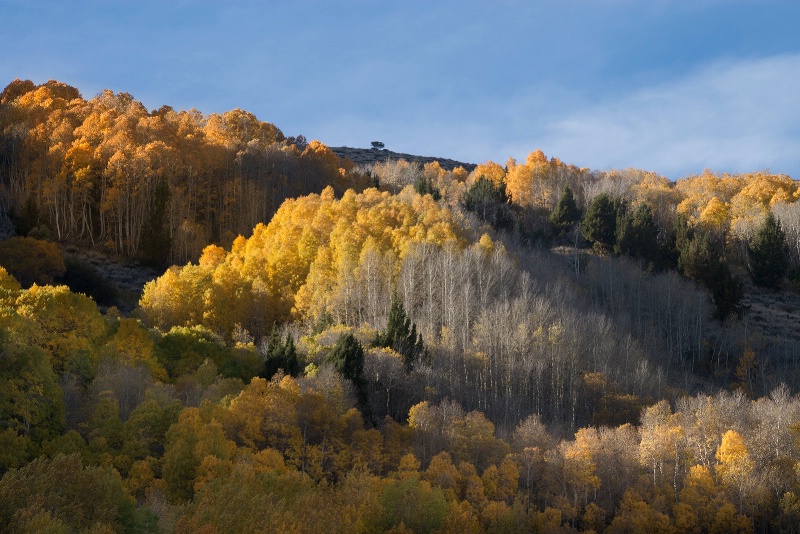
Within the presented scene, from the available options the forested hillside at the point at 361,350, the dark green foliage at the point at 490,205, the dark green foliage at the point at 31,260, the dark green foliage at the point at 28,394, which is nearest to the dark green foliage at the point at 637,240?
the forested hillside at the point at 361,350

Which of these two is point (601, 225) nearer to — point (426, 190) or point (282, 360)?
point (426, 190)

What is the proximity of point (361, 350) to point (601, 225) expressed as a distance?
5207 centimetres

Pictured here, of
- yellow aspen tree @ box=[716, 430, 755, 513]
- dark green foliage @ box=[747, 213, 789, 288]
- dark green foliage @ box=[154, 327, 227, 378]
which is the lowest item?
yellow aspen tree @ box=[716, 430, 755, 513]

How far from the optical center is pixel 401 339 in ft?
211

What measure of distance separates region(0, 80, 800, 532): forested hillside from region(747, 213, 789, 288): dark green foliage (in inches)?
10.5

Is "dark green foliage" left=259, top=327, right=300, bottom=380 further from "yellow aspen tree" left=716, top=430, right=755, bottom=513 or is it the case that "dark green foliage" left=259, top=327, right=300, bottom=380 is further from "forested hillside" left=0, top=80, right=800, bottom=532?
"yellow aspen tree" left=716, top=430, right=755, bottom=513

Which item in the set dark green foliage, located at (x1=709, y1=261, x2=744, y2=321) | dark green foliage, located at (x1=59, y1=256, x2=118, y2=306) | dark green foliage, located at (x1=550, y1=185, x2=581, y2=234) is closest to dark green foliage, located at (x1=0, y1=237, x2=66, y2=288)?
dark green foliage, located at (x1=59, y1=256, x2=118, y2=306)

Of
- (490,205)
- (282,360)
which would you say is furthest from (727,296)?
(282,360)

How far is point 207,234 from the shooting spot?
99812 millimetres

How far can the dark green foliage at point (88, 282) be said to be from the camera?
80.5 metres

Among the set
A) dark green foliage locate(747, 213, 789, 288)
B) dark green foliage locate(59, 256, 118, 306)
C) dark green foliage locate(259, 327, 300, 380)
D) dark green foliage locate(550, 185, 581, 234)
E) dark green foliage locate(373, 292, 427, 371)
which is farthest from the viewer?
dark green foliage locate(550, 185, 581, 234)

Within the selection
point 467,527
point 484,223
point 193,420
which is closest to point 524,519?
point 467,527

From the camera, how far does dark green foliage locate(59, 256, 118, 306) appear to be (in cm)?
8050

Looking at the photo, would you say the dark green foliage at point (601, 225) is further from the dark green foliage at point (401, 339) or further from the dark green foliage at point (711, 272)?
the dark green foliage at point (401, 339)
